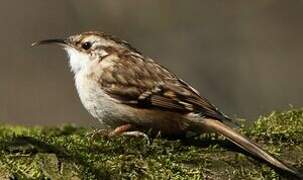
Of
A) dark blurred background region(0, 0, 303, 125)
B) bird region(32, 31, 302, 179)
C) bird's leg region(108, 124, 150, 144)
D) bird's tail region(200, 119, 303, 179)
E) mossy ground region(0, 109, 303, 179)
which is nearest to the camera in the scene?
mossy ground region(0, 109, 303, 179)

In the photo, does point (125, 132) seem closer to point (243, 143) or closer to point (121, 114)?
point (121, 114)

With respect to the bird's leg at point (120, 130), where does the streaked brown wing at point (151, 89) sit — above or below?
above

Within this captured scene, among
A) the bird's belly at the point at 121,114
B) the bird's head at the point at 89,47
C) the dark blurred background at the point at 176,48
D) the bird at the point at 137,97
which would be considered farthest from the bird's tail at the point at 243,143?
the dark blurred background at the point at 176,48

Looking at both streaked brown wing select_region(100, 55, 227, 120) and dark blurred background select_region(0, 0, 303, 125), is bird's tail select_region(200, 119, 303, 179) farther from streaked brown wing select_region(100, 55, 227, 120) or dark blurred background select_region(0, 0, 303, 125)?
dark blurred background select_region(0, 0, 303, 125)

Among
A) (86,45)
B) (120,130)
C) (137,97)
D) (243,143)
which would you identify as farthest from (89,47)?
(243,143)

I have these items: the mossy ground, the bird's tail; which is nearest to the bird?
the bird's tail

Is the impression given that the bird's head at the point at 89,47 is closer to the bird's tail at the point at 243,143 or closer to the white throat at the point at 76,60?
the white throat at the point at 76,60
